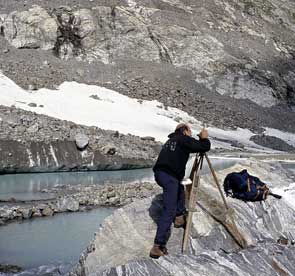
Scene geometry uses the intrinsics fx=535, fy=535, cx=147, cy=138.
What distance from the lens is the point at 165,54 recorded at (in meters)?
60.8

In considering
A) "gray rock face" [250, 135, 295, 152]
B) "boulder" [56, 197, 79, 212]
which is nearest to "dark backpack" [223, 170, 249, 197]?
"boulder" [56, 197, 79, 212]

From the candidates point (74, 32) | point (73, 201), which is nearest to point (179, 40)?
point (74, 32)

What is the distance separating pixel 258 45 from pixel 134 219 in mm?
60010

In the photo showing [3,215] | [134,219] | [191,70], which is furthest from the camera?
[191,70]

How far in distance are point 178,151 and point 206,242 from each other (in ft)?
5.57

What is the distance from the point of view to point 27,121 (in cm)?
3266

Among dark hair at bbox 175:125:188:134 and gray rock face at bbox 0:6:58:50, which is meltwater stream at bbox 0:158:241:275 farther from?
gray rock face at bbox 0:6:58:50

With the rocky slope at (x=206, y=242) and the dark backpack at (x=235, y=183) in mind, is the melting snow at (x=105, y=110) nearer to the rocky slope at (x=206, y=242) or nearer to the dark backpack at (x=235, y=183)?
the dark backpack at (x=235, y=183)

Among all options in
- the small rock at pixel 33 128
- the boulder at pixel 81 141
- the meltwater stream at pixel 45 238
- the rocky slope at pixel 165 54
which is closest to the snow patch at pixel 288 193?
the meltwater stream at pixel 45 238

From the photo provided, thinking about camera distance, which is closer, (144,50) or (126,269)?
(126,269)

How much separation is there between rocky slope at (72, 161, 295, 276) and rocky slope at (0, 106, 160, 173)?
20.9 m

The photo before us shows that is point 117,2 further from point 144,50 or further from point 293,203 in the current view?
point 293,203

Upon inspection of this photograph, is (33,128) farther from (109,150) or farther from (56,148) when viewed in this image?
(109,150)

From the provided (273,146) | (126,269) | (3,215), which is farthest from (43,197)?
(273,146)
